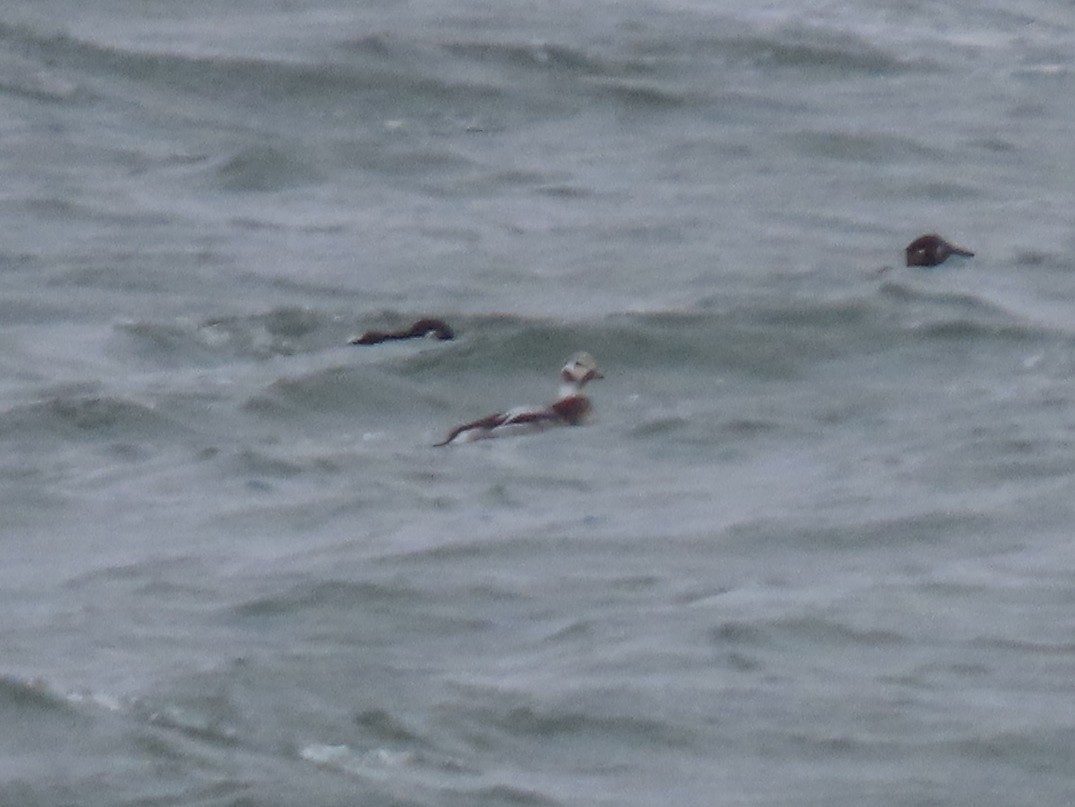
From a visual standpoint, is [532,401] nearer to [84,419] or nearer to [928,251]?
[84,419]

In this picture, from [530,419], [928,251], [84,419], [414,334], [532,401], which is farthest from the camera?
[928,251]

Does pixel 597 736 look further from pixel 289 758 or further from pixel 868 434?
pixel 868 434

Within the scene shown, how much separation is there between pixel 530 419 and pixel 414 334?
76.1 inches

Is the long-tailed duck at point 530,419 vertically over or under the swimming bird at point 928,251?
over

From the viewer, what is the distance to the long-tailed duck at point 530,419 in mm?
12422

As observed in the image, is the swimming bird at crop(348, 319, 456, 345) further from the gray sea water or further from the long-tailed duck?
the long-tailed duck

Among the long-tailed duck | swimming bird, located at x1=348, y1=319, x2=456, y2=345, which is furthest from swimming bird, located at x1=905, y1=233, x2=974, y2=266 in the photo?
the long-tailed duck

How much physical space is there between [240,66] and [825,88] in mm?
4519

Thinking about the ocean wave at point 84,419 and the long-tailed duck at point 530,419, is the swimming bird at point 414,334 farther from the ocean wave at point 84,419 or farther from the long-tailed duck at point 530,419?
the ocean wave at point 84,419

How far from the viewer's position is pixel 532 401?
14.1 metres

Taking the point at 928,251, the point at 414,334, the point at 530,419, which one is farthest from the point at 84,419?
the point at 928,251

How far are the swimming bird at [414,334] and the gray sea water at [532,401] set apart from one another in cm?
17

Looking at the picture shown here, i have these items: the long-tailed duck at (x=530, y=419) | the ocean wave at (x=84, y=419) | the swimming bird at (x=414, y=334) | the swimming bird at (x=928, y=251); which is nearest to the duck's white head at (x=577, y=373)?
the long-tailed duck at (x=530, y=419)

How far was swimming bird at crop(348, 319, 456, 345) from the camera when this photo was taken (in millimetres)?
14344
